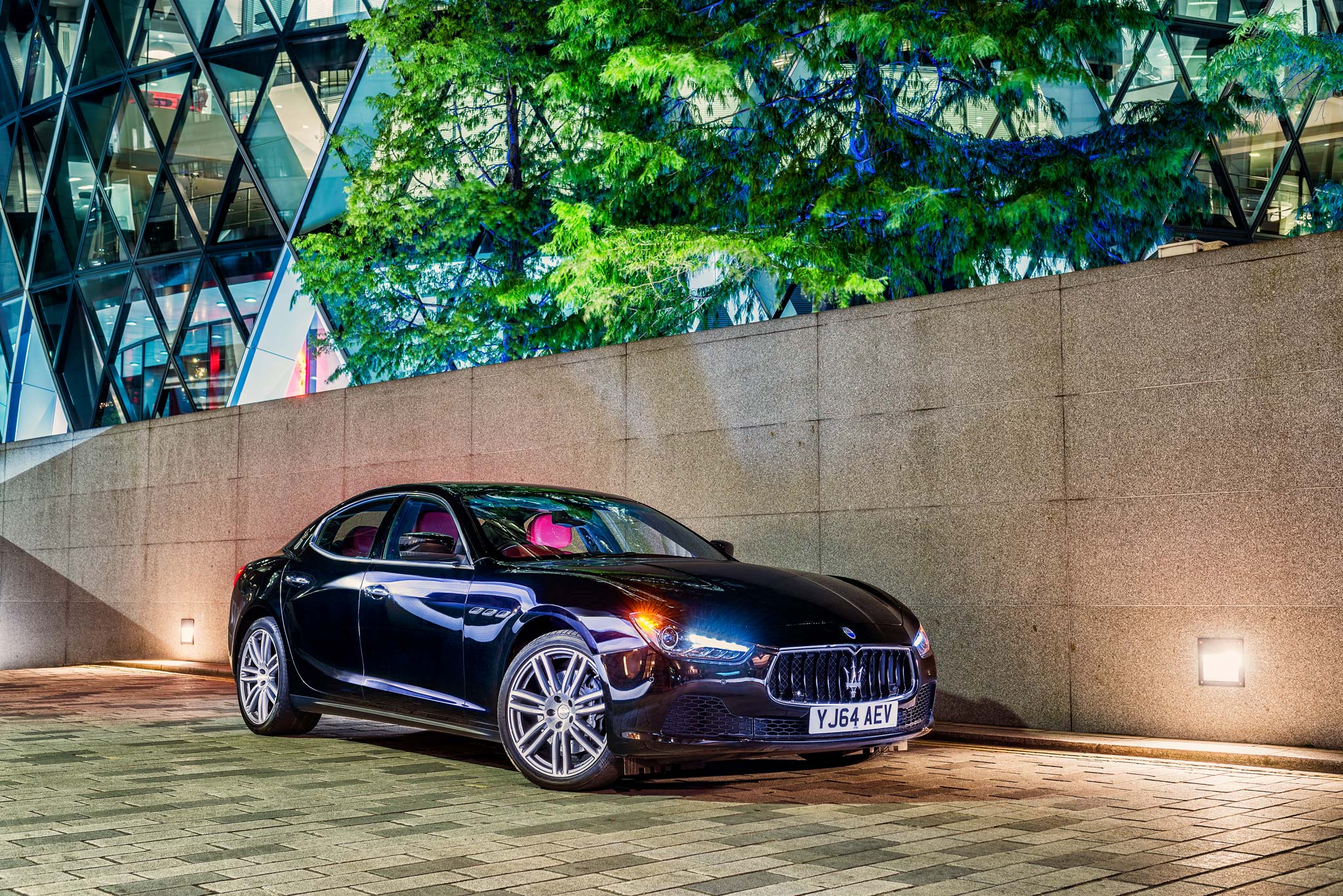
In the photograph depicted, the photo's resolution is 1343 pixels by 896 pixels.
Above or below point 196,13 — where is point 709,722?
below

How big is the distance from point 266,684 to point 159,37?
20.9 m

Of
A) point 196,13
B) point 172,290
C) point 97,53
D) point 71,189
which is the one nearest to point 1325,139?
point 172,290

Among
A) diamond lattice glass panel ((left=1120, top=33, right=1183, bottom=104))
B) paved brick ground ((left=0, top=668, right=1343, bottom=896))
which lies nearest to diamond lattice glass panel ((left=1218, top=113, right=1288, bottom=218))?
diamond lattice glass panel ((left=1120, top=33, right=1183, bottom=104))

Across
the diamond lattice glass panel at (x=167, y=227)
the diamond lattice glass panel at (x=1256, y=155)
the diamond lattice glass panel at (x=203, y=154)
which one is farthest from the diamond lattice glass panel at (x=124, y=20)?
the diamond lattice glass panel at (x=1256, y=155)

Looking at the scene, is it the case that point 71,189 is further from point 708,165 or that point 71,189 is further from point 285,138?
point 708,165

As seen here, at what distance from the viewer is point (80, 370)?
27.2 meters

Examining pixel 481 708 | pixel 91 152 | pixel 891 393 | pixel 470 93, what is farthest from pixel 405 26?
pixel 91 152

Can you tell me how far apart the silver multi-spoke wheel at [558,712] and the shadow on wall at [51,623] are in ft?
38.1

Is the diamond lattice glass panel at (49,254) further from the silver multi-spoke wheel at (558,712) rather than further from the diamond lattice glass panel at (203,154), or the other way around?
the silver multi-spoke wheel at (558,712)

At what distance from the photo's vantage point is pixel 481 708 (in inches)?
274

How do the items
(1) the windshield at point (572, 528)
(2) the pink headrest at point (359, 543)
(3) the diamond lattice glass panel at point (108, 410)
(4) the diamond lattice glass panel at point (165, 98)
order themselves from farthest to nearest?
(3) the diamond lattice glass panel at point (108, 410)
(4) the diamond lattice glass panel at point (165, 98)
(2) the pink headrest at point (359, 543)
(1) the windshield at point (572, 528)

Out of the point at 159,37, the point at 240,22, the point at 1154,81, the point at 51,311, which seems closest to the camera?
the point at 1154,81

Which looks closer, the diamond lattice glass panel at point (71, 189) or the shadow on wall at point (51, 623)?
the shadow on wall at point (51, 623)

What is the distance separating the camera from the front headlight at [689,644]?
20.2 ft
